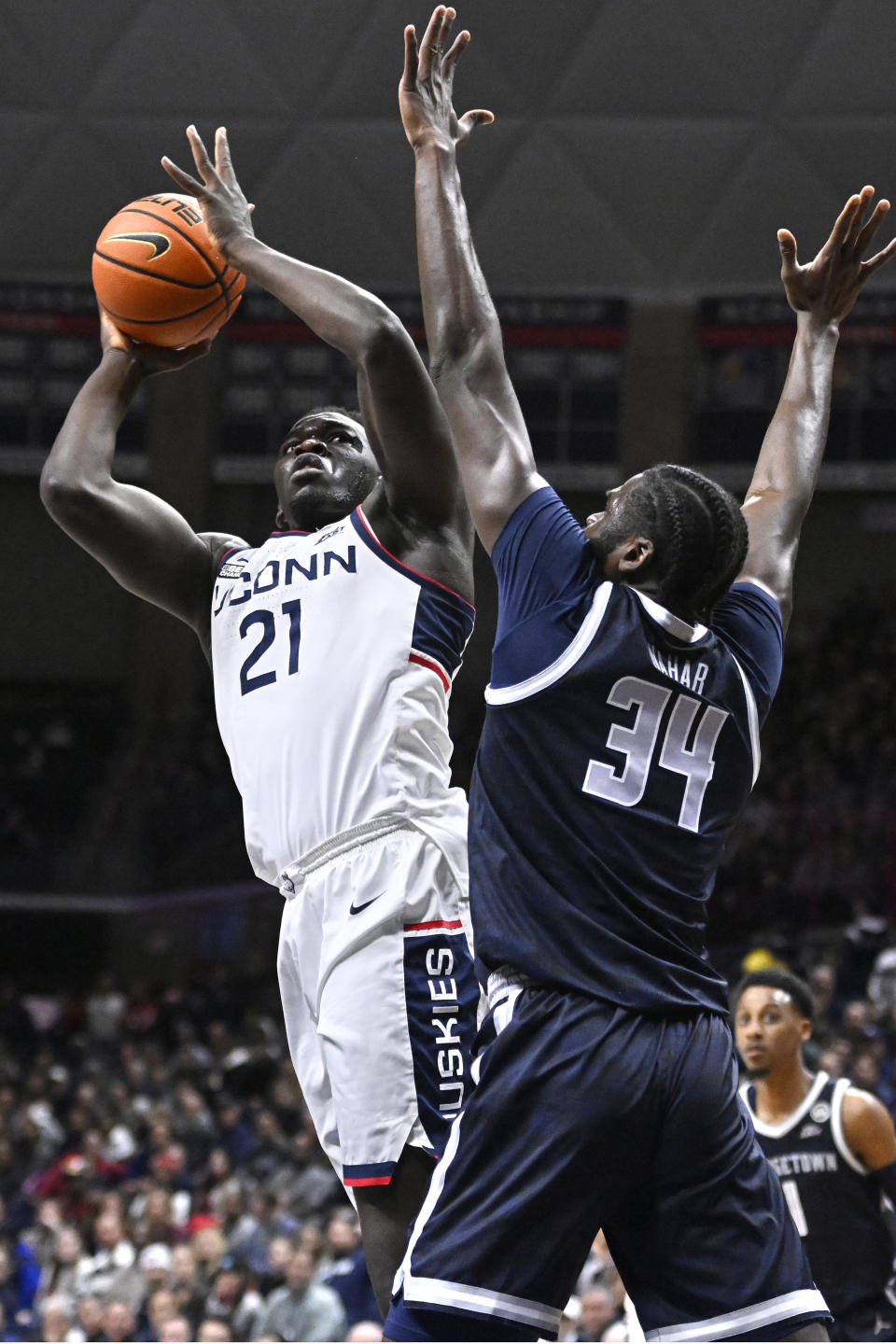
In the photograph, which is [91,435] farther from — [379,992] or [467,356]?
[379,992]

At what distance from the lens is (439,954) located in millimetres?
3314

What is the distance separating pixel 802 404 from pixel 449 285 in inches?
36.9

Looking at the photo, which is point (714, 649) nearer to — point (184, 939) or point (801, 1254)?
point (801, 1254)

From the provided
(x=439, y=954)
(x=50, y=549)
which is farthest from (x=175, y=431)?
(x=439, y=954)

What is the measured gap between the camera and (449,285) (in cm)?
305

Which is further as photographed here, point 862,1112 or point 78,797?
point 78,797

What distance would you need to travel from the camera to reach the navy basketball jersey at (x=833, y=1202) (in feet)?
17.5

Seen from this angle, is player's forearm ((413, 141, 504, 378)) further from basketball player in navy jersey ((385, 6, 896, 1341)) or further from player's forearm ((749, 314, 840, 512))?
player's forearm ((749, 314, 840, 512))

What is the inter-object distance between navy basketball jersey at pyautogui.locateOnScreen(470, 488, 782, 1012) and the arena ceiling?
13392 mm

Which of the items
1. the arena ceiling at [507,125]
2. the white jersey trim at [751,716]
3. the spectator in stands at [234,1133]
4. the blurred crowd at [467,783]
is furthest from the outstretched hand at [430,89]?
the blurred crowd at [467,783]

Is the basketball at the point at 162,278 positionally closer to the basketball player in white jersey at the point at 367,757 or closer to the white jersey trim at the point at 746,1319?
the basketball player in white jersey at the point at 367,757

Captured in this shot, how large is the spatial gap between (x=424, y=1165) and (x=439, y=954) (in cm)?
39

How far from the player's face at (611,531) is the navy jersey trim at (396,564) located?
58 cm

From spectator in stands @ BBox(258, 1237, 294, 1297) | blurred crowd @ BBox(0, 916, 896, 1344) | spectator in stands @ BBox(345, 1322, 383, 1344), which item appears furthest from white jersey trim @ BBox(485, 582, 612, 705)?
spectator in stands @ BBox(258, 1237, 294, 1297)
